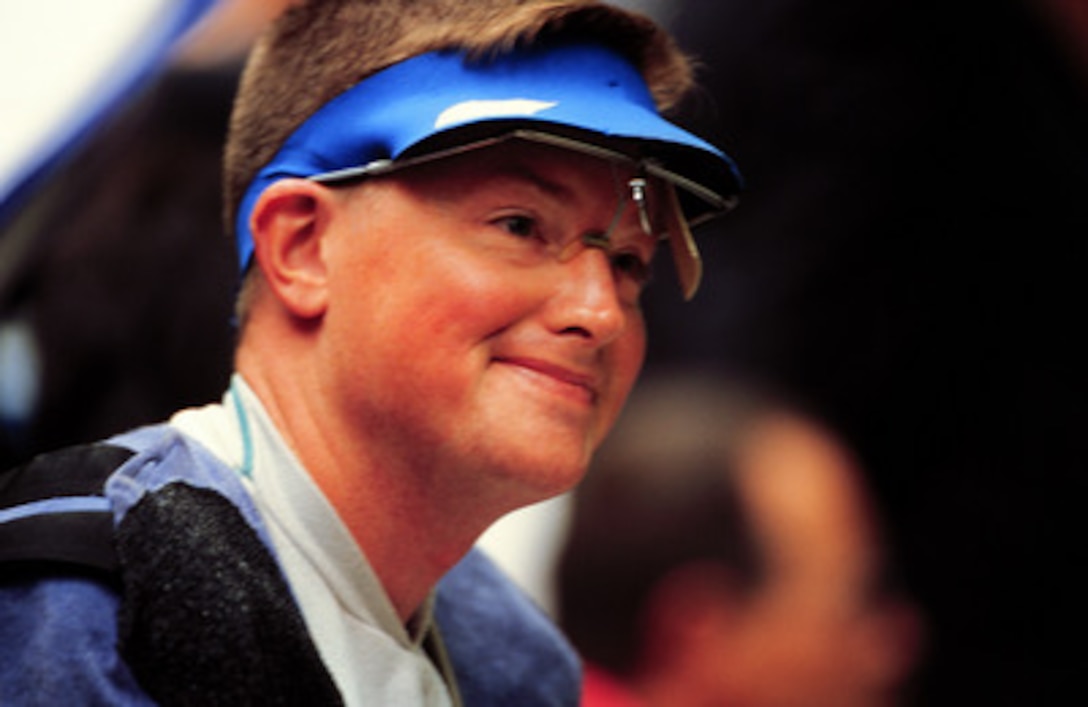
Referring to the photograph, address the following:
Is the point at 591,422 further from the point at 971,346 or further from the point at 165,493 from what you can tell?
the point at 971,346

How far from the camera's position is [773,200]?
2123mm

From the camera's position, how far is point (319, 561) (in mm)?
981

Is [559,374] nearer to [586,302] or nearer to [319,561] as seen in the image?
[586,302]

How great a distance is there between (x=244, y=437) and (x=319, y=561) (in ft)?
0.35

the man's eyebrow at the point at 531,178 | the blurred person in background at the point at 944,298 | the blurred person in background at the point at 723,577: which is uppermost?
the man's eyebrow at the point at 531,178

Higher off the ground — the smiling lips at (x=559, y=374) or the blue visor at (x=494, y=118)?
the blue visor at (x=494, y=118)

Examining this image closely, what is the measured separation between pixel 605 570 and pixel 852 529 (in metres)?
0.35

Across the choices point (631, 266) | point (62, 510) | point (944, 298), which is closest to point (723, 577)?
point (944, 298)

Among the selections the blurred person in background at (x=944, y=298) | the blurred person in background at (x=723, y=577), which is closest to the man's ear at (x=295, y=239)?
the blurred person in background at (x=723, y=577)

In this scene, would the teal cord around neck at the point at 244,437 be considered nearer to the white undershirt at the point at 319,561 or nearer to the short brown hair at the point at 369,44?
the white undershirt at the point at 319,561

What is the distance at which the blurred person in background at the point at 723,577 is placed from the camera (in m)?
1.89

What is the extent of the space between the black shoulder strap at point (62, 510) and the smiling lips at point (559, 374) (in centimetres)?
27

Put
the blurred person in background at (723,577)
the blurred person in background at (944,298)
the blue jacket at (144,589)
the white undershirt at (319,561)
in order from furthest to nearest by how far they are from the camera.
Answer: the blurred person in background at (944,298), the blurred person in background at (723,577), the white undershirt at (319,561), the blue jacket at (144,589)

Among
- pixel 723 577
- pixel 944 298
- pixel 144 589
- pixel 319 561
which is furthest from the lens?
pixel 944 298
